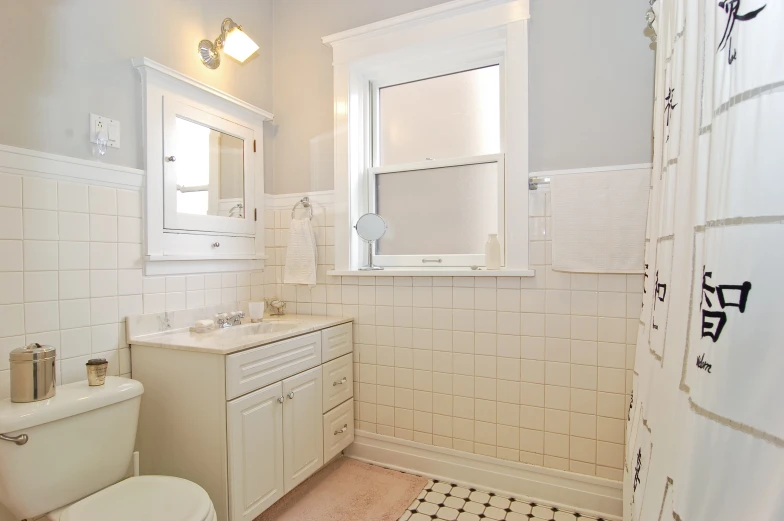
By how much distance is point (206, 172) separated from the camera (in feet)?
6.95

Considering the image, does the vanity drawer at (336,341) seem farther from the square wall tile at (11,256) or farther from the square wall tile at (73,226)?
the square wall tile at (11,256)

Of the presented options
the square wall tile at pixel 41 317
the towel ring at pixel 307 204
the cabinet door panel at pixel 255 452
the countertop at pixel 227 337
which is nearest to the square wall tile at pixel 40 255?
the square wall tile at pixel 41 317

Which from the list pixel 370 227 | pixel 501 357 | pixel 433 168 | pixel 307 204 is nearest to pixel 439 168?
pixel 433 168

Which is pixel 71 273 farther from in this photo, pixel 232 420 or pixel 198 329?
pixel 232 420

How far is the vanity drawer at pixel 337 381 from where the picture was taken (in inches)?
81.3

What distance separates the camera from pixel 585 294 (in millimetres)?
1812

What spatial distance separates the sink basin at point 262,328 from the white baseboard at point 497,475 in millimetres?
736

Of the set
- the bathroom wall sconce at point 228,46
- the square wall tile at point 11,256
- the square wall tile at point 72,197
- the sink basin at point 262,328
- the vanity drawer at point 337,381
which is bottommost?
the vanity drawer at point 337,381

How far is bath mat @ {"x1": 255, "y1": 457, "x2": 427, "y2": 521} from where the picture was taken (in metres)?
1.80

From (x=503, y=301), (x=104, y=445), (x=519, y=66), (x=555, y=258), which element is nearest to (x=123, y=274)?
(x=104, y=445)

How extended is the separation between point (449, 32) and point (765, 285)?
187cm

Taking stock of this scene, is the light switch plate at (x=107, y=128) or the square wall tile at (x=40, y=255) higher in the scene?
the light switch plate at (x=107, y=128)

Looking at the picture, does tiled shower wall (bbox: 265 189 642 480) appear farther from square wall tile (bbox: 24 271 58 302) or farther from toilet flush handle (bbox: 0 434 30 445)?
toilet flush handle (bbox: 0 434 30 445)

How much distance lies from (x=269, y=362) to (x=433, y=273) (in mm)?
869
